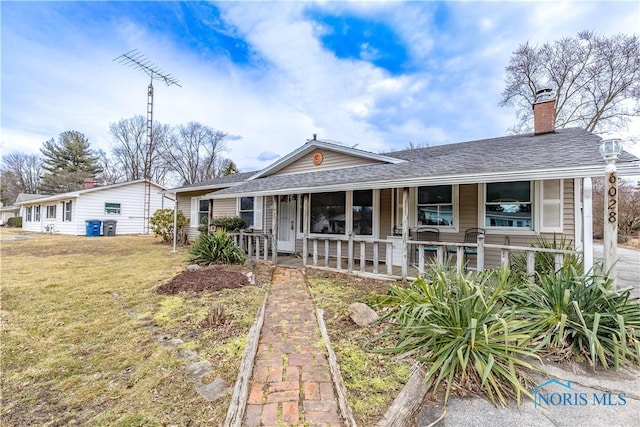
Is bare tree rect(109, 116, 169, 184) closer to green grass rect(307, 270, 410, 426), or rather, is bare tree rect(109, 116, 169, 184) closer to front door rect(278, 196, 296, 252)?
front door rect(278, 196, 296, 252)

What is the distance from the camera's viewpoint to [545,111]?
8.30m

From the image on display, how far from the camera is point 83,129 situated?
37.1 metres

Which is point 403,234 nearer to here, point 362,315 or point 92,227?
point 362,315

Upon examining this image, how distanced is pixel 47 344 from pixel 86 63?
39.9 ft

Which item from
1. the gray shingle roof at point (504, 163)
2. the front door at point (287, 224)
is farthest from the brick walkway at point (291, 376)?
the front door at point (287, 224)

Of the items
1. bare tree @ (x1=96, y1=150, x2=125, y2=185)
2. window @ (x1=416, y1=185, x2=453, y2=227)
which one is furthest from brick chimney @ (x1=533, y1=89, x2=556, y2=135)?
bare tree @ (x1=96, y1=150, x2=125, y2=185)

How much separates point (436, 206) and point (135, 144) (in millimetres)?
38608

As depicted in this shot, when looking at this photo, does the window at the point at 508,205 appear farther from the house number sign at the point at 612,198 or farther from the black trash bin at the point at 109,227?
the black trash bin at the point at 109,227

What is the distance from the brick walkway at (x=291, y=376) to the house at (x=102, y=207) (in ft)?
56.8

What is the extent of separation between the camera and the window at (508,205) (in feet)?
21.1

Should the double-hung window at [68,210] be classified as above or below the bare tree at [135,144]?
below

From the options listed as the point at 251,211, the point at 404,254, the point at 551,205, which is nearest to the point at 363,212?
the point at 404,254

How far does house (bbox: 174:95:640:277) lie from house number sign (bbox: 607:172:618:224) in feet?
1.24

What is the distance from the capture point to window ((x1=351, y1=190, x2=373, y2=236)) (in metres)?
8.48
